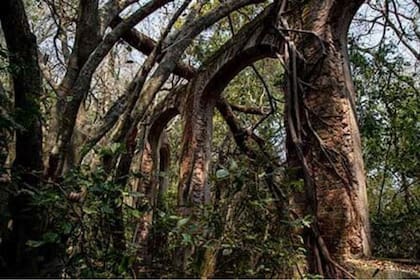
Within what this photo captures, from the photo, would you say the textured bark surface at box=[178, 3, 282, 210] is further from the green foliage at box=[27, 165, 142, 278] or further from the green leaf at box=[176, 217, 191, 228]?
the green leaf at box=[176, 217, 191, 228]

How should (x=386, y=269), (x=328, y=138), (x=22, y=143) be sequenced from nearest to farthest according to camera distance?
(x=22, y=143), (x=386, y=269), (x=328, y=138)

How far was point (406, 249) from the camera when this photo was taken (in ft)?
16.2

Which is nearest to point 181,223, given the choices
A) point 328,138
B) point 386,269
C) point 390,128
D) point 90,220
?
point 90,220

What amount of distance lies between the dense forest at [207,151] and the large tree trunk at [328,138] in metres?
0.01

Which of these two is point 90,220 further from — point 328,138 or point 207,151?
point 207,151

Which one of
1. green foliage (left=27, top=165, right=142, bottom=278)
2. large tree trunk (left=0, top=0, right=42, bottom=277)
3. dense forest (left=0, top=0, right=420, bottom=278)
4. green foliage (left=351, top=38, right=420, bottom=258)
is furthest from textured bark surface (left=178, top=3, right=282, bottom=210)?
green foliage (left=27, top=165, right=142, bottom=278)

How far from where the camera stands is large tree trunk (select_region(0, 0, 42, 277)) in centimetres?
213

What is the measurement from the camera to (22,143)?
7.23 ft

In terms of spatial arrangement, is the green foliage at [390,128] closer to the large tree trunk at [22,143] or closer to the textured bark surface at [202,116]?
the textured bark surface at [202,116]

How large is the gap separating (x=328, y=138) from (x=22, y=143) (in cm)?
240

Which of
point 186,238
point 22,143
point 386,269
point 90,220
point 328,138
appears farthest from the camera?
point 328,138

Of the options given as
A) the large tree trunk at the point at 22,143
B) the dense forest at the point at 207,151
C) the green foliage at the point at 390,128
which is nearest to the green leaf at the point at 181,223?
the dense forest at the point at 207,151

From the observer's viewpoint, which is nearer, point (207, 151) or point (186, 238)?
point (186, 238)

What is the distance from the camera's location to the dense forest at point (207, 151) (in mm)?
1772
